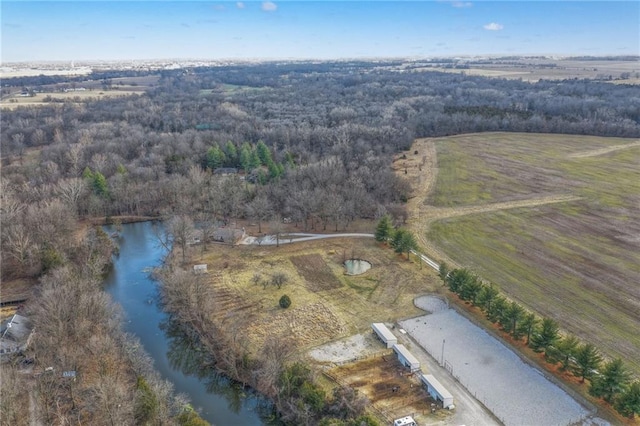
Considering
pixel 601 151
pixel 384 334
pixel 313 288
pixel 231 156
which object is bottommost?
pixel 313 288

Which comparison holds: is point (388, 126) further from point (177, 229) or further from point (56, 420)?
point (56, 420)

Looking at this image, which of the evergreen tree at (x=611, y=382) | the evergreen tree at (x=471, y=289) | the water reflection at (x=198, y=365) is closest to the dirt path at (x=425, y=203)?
the evergreen tree at (x=471, y=289)

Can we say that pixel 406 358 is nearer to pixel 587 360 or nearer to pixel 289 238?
pixel 587 360

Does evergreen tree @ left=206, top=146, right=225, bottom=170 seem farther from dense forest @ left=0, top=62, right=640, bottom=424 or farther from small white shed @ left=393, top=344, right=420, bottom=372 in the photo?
small white shed @ left=393, top=344, right=420, bottom=372

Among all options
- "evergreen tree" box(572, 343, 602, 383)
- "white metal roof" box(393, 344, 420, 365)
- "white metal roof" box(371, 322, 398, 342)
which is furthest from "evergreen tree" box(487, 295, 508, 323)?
"white metal roof" box(371, 322, 398, 342)

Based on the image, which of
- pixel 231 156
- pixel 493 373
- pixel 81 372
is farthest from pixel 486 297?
pixel 231 156
